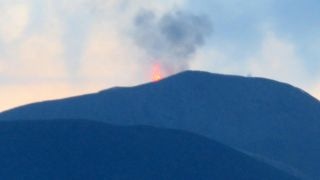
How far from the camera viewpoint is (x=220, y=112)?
191375 mm

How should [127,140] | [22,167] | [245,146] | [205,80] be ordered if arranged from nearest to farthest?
[22,167]
[127,140]
[245,146]
[205,80]

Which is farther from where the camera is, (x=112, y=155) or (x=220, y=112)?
(x=220, y=112)

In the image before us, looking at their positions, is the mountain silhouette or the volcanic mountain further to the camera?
the volcanic mountain

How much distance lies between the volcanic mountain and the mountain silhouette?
75.7 ft

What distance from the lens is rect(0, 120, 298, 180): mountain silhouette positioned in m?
139

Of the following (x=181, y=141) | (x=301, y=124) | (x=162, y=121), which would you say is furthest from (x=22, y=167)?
(x=301, y=124)

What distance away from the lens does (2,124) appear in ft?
504

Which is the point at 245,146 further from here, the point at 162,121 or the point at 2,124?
the point at 2,124

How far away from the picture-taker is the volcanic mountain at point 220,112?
180 m

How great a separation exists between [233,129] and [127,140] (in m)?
40.5

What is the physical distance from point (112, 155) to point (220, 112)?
50.2 metres

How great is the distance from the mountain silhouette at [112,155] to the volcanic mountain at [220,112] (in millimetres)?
23066

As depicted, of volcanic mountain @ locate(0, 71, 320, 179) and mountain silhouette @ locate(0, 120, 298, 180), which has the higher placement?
volcanic mountain @ locate(0, 71, 320, 179)

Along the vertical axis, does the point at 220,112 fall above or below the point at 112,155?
above
